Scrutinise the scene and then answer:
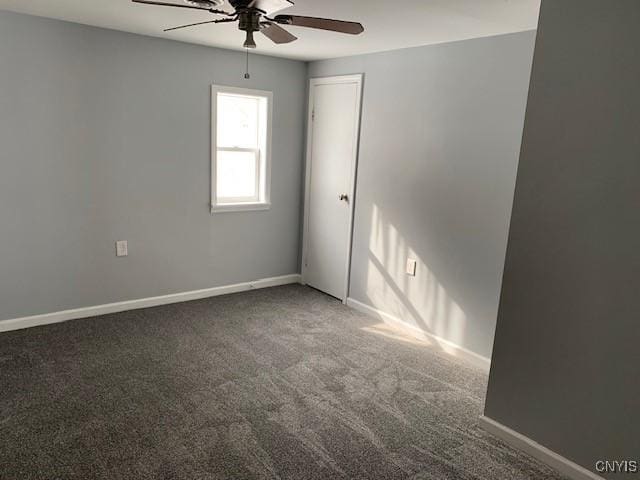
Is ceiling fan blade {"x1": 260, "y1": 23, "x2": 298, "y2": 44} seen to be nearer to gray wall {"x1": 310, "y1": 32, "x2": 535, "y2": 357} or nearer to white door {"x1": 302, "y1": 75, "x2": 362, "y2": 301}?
gray wall {"x1": 310, "y1": 32, "x2": 535, "y2": 357}

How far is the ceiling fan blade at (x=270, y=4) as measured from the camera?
Result: 195 centimetres

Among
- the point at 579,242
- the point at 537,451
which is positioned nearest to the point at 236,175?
the point at 579,242

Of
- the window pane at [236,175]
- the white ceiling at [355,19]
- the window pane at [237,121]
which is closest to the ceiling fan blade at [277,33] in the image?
the white ceiling at [355,19]

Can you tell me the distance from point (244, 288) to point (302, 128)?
171cm

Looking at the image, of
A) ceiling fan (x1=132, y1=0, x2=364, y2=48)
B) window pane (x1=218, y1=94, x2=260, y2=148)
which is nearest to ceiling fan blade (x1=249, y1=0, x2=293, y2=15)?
ceiling fan (x1=132, y1=0, x2=364, y2=48)

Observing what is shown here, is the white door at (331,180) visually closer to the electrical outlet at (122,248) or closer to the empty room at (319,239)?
the empty room at (319,239)

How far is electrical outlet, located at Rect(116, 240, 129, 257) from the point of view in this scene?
3.88 m

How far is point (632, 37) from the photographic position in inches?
74.7

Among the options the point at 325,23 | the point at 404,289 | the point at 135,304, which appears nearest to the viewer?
the point at 325,23

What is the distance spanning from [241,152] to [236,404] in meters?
2.58

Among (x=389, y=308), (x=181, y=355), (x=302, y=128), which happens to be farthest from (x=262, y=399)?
(x=302, y=128)

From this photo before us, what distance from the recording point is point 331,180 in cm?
452

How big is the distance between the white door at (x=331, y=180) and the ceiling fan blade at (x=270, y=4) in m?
2.11

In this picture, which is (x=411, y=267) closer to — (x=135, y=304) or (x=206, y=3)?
(x=135, y=304)
